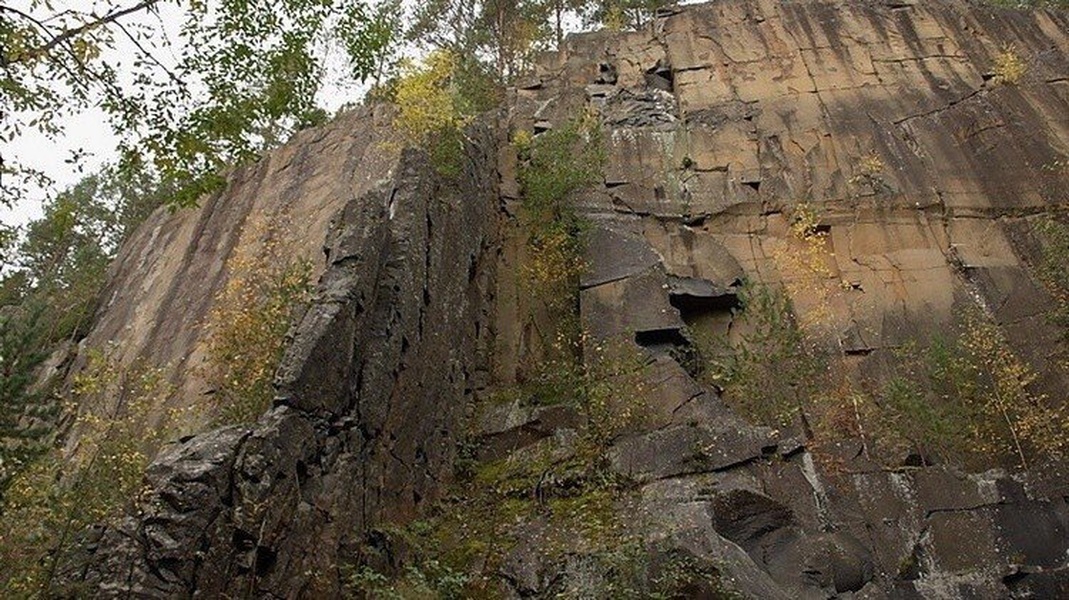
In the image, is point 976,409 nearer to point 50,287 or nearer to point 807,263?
point 807,263

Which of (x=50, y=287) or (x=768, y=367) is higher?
(x=50, y=287)

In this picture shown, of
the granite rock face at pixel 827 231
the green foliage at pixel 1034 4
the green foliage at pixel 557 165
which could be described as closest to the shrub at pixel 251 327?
the granite rock face at pixel 827 231

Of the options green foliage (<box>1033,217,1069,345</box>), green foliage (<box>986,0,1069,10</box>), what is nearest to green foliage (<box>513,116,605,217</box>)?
green foliage (<box>1033,217,1069,345</box>)

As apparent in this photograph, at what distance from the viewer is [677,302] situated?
58.4 ft


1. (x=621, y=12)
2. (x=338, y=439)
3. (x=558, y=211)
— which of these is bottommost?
(x=338, y=439)

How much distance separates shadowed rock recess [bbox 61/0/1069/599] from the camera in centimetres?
1037

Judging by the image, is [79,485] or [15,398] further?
[15,398]

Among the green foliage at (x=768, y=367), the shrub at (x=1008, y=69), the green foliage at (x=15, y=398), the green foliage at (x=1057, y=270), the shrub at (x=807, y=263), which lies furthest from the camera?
the shrub at (x=1008, y=69)

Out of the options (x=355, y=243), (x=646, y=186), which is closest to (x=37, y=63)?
(x=355, y=243)

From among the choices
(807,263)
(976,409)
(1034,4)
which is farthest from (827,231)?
(1034,4)

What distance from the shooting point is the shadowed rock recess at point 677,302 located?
10367mm

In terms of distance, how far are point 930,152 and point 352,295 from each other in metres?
16.6

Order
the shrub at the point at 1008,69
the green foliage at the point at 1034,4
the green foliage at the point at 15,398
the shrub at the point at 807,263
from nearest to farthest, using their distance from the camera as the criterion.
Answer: the green foliage at the point at 15,398
the shrub at the point at 807,263
the shrub at the point at 1008,69
the green foliage at the point at 1034,4

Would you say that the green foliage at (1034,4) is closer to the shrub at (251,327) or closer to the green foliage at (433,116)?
the green foliage at (433,116)
